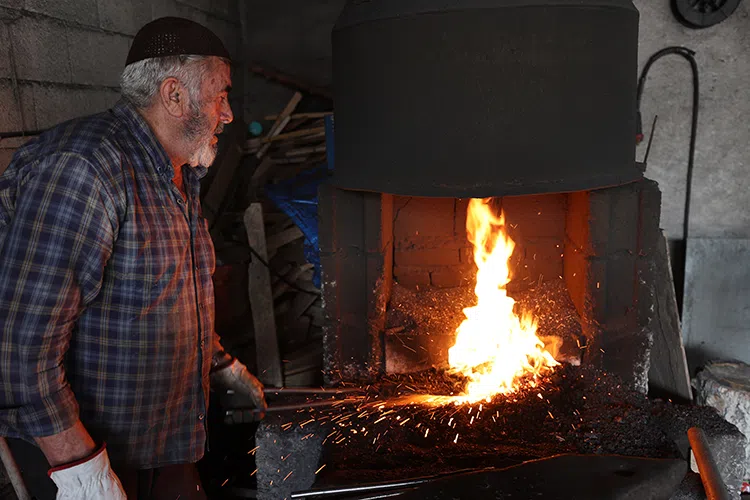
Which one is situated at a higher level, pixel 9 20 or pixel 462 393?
pixel 9 20

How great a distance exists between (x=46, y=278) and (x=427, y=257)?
212 cm

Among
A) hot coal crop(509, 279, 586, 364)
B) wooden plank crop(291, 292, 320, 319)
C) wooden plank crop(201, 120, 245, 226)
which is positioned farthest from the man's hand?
wooden plank crop(201, 120, 245, 226)

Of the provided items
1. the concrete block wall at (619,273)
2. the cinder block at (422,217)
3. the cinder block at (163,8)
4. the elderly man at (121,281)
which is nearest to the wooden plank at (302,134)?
the cinder block at (163,8)

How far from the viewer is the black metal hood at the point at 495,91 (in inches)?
89.6

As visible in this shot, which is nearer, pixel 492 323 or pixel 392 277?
pixel 492 323

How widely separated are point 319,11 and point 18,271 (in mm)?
4018

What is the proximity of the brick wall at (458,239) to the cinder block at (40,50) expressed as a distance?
5.53 ft

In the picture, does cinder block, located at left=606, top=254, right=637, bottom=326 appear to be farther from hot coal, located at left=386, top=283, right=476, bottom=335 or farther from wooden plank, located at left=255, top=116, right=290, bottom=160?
wooden plank, located at left=255, top=116, right=290, bottom=160

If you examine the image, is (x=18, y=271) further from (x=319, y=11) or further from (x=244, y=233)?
(x=319, y=11)

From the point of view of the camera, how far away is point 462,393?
2809 millimetres

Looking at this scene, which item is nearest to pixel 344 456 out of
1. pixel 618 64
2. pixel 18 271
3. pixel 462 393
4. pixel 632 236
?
pixel 462 393

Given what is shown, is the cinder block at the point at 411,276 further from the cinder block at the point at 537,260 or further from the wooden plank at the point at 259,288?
the wooden plank at the point at 259,288

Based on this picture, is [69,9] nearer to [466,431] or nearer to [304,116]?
[304,116]

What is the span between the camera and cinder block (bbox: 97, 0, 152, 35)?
3.41 meters
